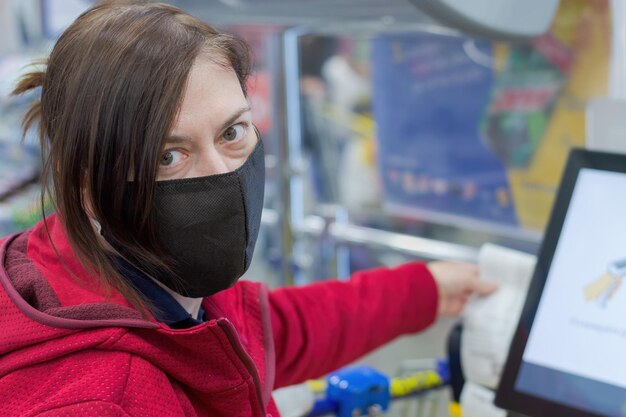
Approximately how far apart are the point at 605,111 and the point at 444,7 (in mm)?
316

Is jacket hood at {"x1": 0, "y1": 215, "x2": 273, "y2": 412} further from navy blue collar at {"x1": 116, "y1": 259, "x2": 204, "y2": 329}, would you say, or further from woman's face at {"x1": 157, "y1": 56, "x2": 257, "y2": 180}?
woman's face at {"x1": 157, "y1": 56, "x2": 257, "y2": 180}

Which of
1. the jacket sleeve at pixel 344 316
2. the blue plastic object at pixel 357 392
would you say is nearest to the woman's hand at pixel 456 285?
the jacket sleeve at pixel 344 316

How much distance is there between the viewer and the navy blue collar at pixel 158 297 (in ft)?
3.07

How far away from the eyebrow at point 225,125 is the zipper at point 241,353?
0.20 m

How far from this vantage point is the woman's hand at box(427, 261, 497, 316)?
1423 mm

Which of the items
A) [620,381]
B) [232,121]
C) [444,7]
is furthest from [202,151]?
[620,381]

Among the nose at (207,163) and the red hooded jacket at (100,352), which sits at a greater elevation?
the nose at (207,163)

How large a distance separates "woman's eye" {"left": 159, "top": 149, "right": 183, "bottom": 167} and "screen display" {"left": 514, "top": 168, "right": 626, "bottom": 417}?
60 centimetres

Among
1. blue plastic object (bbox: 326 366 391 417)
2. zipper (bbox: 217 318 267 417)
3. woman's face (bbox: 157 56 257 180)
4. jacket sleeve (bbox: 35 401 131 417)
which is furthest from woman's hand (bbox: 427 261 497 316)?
jacket sleeve (bbox: 35 401 131 417)

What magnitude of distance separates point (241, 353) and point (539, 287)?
495 millimetres

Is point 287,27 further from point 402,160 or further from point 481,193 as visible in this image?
point 481,193

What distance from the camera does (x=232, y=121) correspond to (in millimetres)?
918

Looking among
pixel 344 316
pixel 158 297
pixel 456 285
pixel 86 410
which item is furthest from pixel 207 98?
pixel 456 285

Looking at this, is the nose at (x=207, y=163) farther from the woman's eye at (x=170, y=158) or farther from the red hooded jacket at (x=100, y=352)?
the red hooded jacket at (x=100, y=352)
